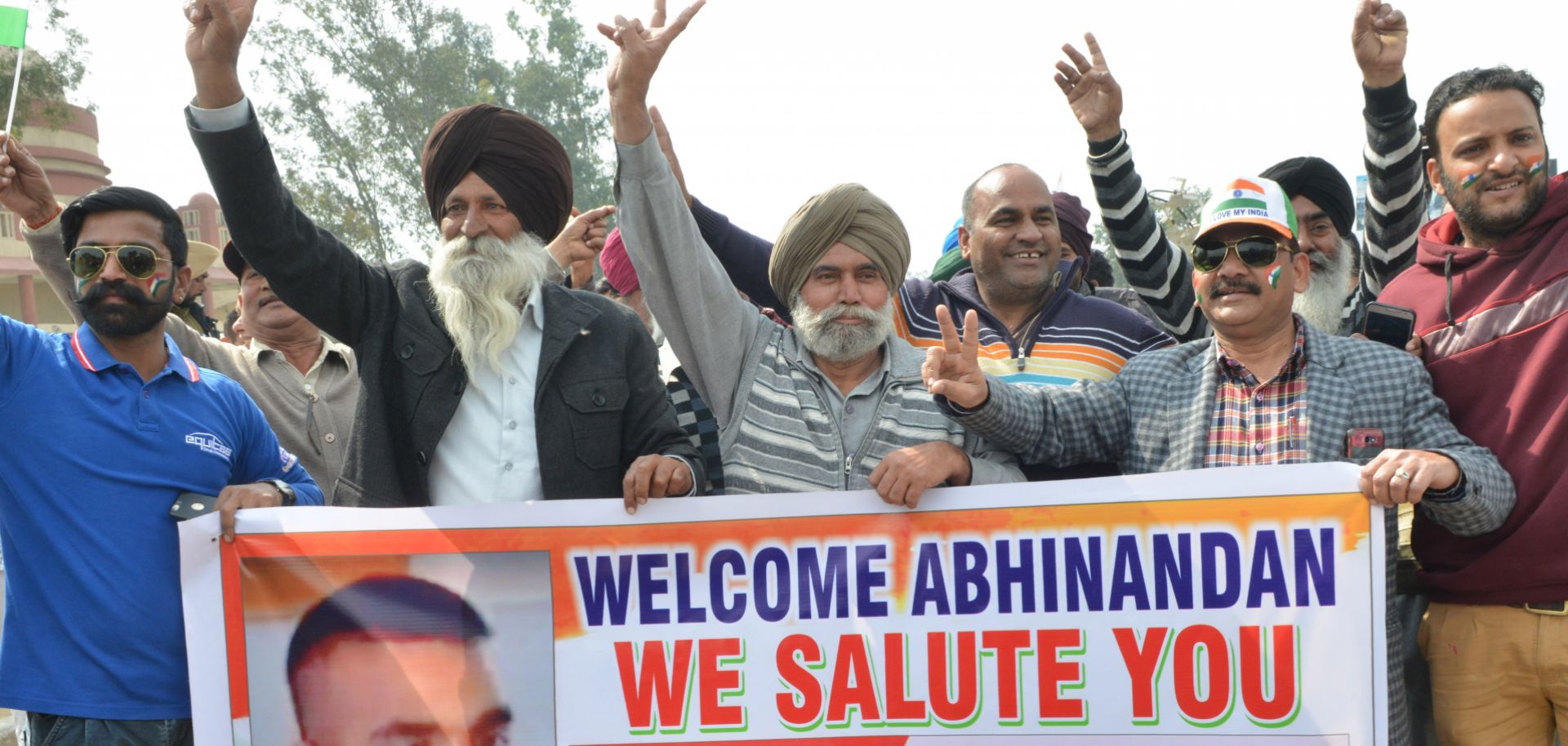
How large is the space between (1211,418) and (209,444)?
8.34 feet

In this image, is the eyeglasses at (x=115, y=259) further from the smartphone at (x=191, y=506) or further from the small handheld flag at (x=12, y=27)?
the small handheld flag at (x=12, y=27)

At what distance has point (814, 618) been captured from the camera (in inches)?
118

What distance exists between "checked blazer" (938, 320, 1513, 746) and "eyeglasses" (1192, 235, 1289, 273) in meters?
0.21

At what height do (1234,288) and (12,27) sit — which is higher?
(12,27)

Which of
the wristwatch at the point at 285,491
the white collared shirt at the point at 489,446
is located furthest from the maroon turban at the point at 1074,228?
the wristwatch at the point at 285,491

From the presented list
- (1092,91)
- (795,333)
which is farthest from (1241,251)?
(795,333)

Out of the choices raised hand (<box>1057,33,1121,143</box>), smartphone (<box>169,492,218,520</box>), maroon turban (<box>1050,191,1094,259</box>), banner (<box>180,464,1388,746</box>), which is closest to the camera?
banner (<box>180,464,1388,746</box>)

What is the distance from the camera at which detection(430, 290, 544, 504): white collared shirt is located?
3.11 metres

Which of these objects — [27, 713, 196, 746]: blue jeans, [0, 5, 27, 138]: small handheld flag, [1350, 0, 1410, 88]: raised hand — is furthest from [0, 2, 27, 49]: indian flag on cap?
[1350, 0, 1410, 88]: raised hand

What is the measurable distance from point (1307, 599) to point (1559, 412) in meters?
0.76

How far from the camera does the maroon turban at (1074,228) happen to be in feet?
16.9

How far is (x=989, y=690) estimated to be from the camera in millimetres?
2939

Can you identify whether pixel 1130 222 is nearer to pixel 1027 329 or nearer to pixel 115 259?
pixel 1027 329

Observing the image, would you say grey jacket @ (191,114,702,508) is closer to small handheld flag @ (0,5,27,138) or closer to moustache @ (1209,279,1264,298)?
moustache @ (1209,279,1264,298)
